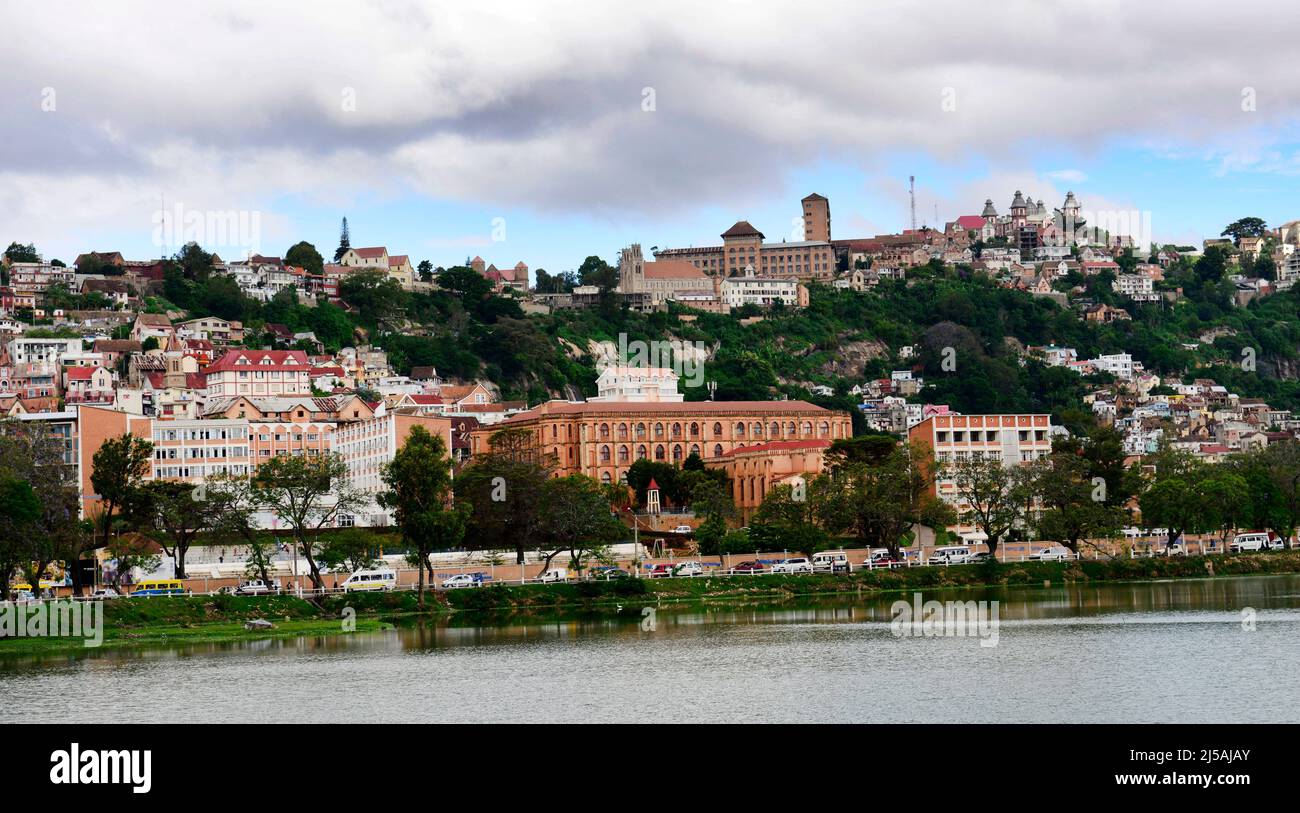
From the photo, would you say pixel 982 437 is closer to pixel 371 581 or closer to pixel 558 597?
pixel 558 597

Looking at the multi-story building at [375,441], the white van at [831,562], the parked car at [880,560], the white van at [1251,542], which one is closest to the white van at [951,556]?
the parked car at [880,560]

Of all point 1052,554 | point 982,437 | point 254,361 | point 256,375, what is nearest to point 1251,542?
point 1052,554

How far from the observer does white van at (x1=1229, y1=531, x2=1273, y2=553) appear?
102625 mm

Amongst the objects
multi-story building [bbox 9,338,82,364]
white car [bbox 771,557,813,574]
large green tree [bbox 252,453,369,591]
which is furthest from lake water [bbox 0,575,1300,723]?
multi-story building [bbox 9,338,82,364]

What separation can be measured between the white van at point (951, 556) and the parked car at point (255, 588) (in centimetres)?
3773

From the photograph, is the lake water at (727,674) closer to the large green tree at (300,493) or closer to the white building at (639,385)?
the large green tree at (300,493)

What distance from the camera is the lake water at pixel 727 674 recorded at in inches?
1465

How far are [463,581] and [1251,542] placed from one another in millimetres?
51497

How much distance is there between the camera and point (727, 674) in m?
45.7

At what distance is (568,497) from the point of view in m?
92.6

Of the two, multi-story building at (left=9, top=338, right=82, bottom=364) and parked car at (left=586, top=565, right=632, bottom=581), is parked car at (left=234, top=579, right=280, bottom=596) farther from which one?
multi-story building at (left=9, top=338, right=82, bottom=364)

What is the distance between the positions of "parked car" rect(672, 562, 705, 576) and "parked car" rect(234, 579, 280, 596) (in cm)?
2268
